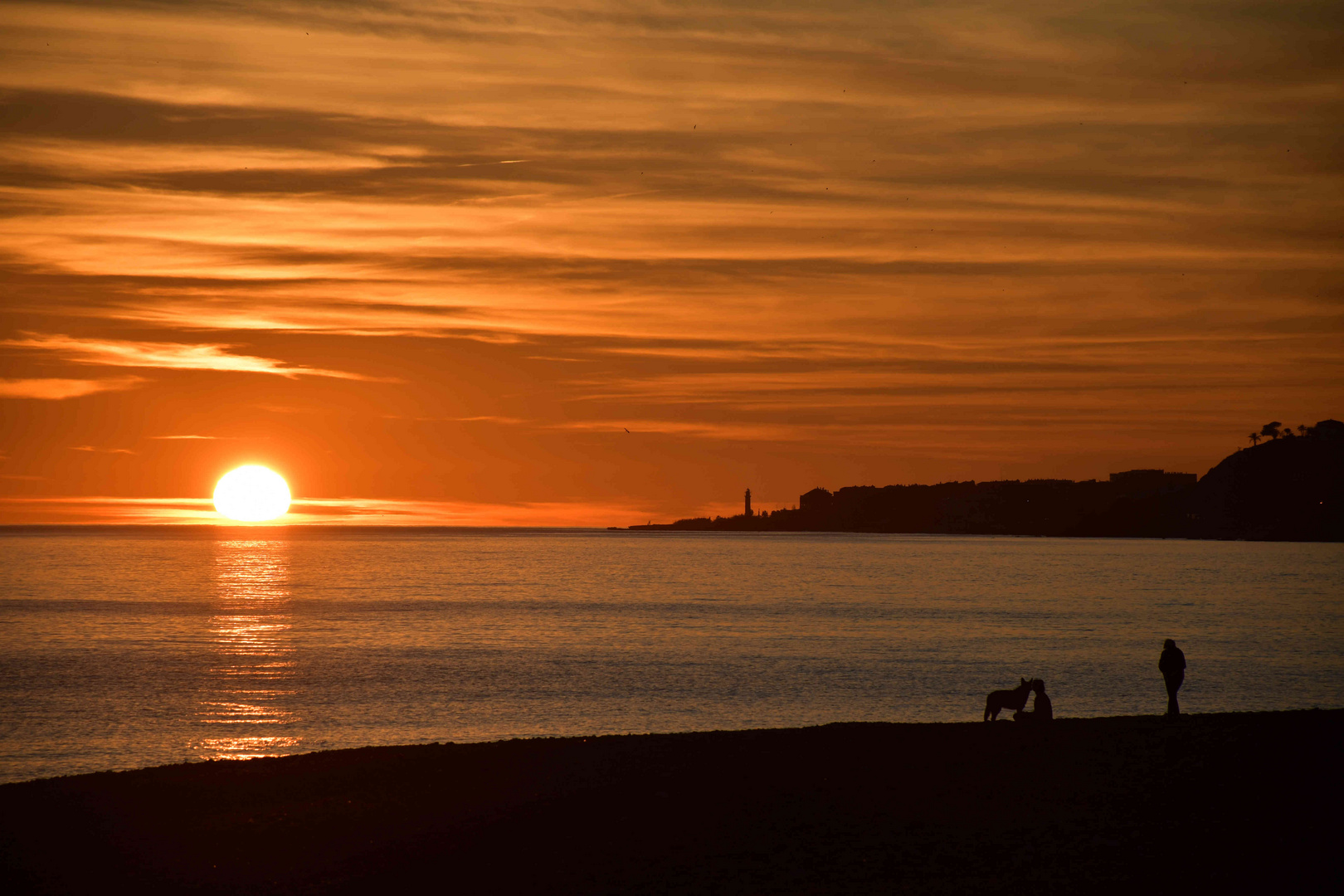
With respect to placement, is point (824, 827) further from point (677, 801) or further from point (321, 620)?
point (321, 620)

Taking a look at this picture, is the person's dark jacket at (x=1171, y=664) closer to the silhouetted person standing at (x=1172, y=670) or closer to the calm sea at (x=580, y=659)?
the silhouetted person standing at (x=1172, y=670)

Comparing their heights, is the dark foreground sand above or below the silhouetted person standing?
below

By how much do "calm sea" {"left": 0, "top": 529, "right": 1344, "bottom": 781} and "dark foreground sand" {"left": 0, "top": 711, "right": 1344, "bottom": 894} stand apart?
13.9 metres

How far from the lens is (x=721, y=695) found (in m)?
41.2

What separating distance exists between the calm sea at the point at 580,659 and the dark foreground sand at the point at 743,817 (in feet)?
45.5

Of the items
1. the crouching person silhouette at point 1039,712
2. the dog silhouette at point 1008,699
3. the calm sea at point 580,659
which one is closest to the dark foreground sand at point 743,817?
the crouching person silhouette at point 1039,712

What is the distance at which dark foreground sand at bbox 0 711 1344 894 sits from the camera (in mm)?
12570

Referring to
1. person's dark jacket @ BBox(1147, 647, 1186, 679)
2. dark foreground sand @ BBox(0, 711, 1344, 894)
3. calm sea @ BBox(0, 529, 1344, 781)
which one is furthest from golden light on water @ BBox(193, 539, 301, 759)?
person's dark jacket @ BBox(1147, 647, 1186, 679)

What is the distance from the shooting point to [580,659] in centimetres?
5375

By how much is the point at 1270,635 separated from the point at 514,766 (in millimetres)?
63545

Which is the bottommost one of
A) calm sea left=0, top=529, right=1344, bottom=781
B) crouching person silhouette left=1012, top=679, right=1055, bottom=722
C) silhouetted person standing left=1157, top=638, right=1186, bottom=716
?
calm sea left=0, top=529, right=1344, bottom=781

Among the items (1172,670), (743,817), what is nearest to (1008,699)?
(1172,670)

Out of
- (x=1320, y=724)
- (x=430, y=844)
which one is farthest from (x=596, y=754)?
(x=1320, y=724)

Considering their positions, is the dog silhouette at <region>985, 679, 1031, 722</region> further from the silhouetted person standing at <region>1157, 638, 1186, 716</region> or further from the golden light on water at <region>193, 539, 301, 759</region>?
the golden light on water at <region>193, 539, 301, 759</region>
